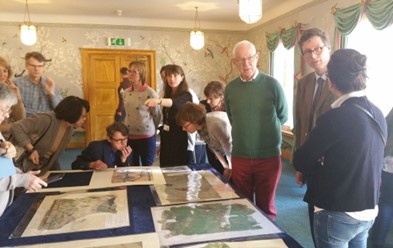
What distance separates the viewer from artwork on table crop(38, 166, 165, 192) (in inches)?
60.7

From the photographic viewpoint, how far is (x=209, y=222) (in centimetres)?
111

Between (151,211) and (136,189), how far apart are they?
0.30 meters

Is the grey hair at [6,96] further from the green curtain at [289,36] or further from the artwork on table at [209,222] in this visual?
the green curtain at [289,36]

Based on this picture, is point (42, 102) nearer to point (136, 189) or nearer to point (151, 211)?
point (136, 189)

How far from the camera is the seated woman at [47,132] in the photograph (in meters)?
1.78

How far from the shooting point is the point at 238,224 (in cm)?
109

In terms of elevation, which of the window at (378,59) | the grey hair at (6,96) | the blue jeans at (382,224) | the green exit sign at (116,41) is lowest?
the blue jeans at (382,224)

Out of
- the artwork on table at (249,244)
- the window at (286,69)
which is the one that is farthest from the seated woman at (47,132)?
the window at (286,69)

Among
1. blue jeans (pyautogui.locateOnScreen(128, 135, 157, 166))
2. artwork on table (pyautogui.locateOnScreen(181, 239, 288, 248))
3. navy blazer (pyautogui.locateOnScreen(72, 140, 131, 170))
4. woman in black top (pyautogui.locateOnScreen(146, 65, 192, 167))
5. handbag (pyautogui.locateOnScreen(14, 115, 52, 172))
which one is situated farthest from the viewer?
blue jeans (pyautogui.locateOnScreen(128, 135, 157, 166))

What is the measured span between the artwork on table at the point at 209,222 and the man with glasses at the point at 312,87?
0.36 meters

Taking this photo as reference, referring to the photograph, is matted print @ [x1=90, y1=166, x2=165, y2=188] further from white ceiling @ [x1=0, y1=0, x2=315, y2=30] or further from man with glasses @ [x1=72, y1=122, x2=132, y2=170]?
white ceiling @ [x1=0, y1=0, x2=315, y2=30]

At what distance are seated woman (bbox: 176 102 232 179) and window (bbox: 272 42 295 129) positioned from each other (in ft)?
10.4

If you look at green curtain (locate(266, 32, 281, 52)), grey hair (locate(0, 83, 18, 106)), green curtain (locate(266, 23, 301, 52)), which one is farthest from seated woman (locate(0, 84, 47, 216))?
green curtain (locate(266, 32, 281, 52))

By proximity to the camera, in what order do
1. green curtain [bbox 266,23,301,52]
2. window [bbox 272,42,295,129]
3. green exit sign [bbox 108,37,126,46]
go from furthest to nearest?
1. green exit sign [bbox 108,37,126,46]
2. window [bbox 272,42,295,129]
3. green curtain [bbox 266,23,301,52]
